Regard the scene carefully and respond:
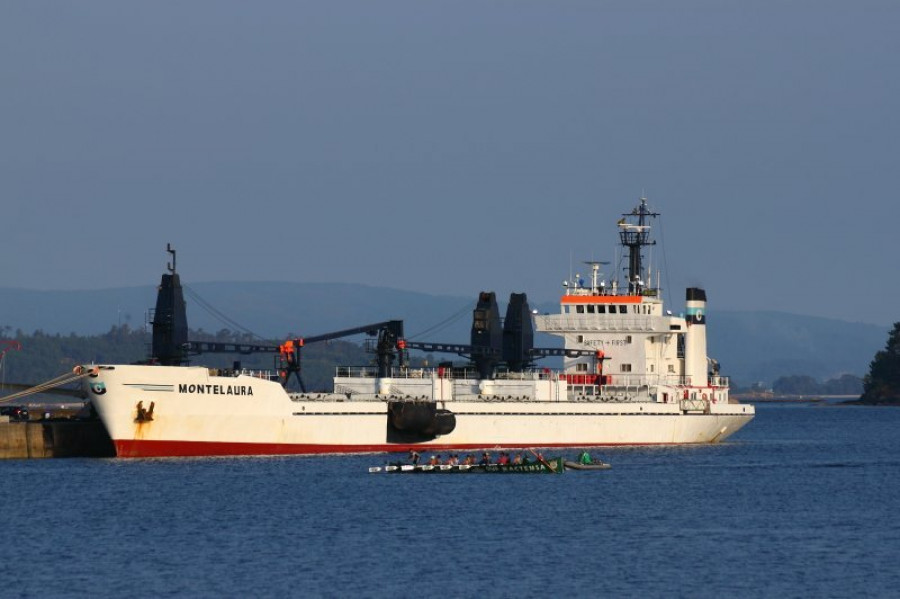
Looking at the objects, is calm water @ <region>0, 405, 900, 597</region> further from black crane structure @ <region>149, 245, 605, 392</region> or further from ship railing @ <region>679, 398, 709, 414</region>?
ship railing @ <region>679, 398, 709, 414</region>

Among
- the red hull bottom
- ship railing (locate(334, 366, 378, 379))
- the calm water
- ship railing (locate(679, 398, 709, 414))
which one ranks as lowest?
the calm water

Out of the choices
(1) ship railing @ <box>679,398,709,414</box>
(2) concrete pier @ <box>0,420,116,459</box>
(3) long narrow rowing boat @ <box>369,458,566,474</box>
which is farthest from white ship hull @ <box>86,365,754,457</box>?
(2) concrete pier @ <box>0,420,116,459</box>

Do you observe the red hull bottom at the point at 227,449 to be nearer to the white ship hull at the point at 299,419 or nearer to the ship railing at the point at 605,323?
the white ship hull at the point at 299,419

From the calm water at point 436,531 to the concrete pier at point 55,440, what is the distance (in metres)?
4.19

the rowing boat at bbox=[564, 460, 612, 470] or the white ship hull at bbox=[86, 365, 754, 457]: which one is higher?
the white ship hull at bbox=[86, 365, 754, 457]

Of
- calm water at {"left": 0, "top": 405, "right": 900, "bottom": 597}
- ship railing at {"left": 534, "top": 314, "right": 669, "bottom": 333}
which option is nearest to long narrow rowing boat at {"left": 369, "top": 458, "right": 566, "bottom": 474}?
calm water at {"left": 0, "top": 405, "right": 900, "bottom": 597}

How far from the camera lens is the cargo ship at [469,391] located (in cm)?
7975

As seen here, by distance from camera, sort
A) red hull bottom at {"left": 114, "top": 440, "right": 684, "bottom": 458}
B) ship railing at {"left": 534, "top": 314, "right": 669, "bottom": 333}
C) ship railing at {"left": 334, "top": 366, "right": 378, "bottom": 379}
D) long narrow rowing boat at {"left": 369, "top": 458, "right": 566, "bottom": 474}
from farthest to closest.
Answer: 1. ship railing at {"left": 534, "top": 314, "right": 669, "bottom": 333}
2. ship railing at {"left": 334, "top": 366, "right": 378, "bottom": 379}
3. red hull bottom at {"left": 114, "top": 440, "right": 684, "bottom": 458}
4. long narrow rowing boat at {"left": 369, "top": 458, "right": 566, "bottom": 474}

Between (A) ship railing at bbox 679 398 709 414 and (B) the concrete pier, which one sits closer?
(B) the concrete pier

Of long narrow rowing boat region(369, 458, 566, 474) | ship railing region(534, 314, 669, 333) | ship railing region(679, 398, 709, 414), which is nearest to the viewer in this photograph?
long narrow rowing boat region(369, 458, 566, 474)

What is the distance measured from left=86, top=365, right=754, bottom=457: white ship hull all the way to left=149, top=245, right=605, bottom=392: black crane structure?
8.17ft

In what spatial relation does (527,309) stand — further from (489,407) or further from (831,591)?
(831,591)

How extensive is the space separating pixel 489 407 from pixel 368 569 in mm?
39336

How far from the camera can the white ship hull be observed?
7894 centimetres
